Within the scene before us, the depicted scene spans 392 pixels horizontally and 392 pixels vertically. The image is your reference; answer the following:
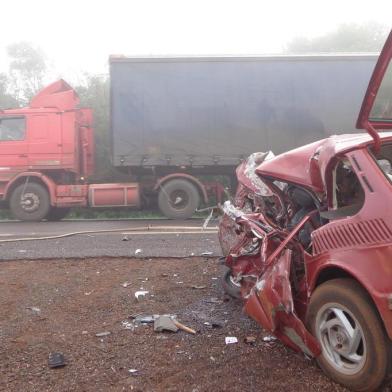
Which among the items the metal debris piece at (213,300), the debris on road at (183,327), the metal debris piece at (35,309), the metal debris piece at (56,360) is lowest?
the metal debris piece at (35,309)

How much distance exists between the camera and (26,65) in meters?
28.7

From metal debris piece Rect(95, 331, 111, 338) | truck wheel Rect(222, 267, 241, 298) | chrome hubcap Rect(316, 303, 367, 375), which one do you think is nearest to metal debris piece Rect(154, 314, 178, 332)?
metal debris piece Rect(95, 331, 111, 338)

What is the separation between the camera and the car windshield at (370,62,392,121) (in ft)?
9.09

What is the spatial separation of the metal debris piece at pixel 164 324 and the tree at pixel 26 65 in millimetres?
26564

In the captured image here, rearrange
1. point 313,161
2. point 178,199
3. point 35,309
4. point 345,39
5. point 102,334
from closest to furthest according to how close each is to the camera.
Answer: point 313,161, point 102,334, point 35,309, point 178,199, point 345,39

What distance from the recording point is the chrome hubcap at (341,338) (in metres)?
2.53

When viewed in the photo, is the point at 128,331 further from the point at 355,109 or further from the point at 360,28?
the point at 360,28

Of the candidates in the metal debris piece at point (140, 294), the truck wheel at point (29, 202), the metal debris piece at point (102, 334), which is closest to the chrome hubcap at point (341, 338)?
the metal debris piece at point (102, 334)

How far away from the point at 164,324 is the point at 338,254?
1.58 meters

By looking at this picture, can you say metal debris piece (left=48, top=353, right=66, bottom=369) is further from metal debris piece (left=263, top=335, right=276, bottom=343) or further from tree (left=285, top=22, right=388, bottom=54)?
tree (left=285, top=22, right=388, bottom=54)

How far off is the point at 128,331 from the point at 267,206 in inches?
64.0

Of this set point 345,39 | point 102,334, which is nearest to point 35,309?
point 102,334

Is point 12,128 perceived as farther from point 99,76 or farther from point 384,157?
point 384,157

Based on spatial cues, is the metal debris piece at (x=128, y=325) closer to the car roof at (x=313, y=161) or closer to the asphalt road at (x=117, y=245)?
the car roof at (x=313, y=161)
